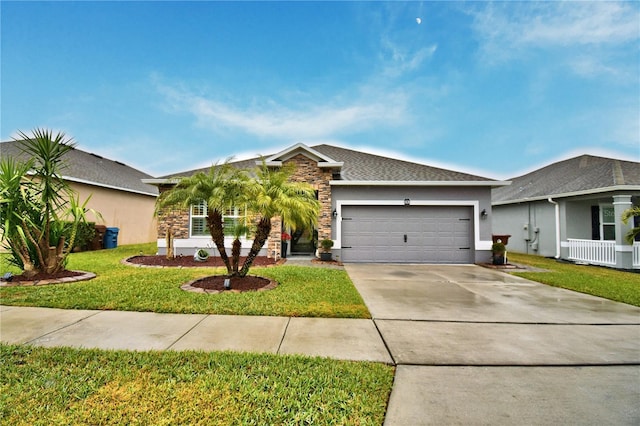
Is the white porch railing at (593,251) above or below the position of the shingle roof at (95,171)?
below

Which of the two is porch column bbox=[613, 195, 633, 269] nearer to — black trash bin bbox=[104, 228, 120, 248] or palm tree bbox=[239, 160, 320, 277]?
palm tree bbox=[239, 160, 320, 277]

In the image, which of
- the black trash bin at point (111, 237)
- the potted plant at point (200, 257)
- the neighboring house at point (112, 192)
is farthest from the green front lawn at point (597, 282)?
the black trash bin at point (111, 237)

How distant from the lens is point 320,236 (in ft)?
38.7

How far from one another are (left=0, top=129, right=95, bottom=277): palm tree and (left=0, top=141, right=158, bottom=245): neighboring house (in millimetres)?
7338

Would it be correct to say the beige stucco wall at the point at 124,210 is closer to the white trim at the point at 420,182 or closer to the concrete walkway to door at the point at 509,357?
the white trim at the point at 420,182

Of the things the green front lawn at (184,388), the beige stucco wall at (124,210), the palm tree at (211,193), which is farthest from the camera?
the beige stucco wall at (124,210)

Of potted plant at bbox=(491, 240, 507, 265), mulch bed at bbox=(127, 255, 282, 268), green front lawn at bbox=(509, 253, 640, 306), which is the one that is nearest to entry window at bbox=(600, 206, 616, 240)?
green front lawn at bbox=(509, 253, 640, 306)

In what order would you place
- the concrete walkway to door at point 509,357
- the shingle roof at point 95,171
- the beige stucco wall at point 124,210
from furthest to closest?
the beige stucco wall at point 124,210, the shingle roof at point 95,171, the concrete walkway to door at point 509,357

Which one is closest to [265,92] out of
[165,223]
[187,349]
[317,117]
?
[317,117]

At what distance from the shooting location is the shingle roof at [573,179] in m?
11.8

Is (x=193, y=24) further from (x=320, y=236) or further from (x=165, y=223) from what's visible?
(x=320, y=236)

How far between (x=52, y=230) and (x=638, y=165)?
2273 cm

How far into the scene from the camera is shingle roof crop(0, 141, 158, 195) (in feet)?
49.6

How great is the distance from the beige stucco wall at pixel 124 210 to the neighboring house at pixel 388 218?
20.9 ft
